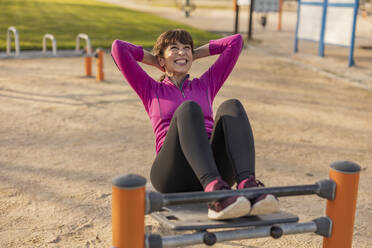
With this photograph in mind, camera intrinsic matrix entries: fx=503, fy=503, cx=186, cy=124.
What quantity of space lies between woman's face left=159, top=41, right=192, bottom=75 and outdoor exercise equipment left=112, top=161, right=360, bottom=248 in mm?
851

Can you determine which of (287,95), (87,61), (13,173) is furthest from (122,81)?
(13,173)

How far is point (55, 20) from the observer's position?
55.1 ft

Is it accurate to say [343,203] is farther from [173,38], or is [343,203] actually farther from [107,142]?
[107,142]

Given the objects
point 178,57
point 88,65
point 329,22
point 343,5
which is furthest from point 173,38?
point 329,22

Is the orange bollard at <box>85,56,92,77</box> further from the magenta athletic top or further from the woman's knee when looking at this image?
the woman's knee

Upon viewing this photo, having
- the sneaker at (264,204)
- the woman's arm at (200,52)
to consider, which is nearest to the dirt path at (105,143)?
the sneaker at (264,204)

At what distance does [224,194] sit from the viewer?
2.04m

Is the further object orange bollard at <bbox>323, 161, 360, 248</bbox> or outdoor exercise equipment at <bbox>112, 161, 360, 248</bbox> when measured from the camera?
orange bollard at <bbox>323, 161, 360, 248</bbox>

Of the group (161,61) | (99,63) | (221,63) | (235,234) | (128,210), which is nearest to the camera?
(128,210)

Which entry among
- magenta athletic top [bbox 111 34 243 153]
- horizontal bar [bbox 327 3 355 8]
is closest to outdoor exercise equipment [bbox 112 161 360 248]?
magenta athletic top [bbox 111 34 243 153]

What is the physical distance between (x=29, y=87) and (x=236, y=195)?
5.72m

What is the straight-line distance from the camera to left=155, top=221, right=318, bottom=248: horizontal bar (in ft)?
6.48

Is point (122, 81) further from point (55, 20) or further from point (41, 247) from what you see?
point (55, 20)

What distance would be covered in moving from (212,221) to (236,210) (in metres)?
0.14
